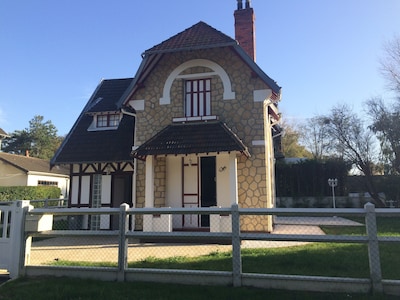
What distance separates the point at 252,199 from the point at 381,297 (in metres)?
6.57

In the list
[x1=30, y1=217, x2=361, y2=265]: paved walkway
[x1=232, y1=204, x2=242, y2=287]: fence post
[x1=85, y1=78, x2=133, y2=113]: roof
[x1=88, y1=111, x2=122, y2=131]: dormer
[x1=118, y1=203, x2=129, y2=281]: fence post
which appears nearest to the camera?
[x1=232, y1=204, x2=242, y2=287]: fence post

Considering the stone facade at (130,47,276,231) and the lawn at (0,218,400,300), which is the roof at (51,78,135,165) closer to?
the stone facade at (130,47,276,231)

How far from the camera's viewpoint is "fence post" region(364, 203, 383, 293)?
16.2 feet

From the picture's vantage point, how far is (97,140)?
1404cm

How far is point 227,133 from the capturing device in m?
→ 11.0

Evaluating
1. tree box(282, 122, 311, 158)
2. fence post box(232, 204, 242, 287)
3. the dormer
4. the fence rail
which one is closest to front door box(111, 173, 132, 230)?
the dormer

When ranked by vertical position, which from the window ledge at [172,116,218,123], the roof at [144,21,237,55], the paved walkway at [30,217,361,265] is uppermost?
the roof at [144,21,237,55]

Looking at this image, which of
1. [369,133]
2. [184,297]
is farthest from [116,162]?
[369,133]

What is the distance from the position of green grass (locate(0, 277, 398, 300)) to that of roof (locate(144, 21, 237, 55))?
28.0 ft

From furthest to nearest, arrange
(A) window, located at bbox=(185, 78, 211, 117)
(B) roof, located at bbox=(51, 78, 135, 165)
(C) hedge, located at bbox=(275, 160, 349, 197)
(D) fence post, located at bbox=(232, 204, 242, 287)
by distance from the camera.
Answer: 1. (C) hedge, located at bbox=(275, 160, 349, 197)
2. (B) roof, located at bbox=(51, 78, 135, 165)
3. (A) window, located at bbox=(185, 78, 211, 117)
4. (D) fence post, located at bbox=(232, 204, 242, 287)

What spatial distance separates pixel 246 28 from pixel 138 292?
12.5 metres

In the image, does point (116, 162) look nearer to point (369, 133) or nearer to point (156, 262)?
point (156, 262)

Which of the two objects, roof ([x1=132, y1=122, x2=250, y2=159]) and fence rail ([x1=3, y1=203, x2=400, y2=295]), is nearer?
fence rail ([x1=3, y1=203, x2=400, y2=295])

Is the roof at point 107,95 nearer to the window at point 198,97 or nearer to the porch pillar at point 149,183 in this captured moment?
the window at point 198,97
